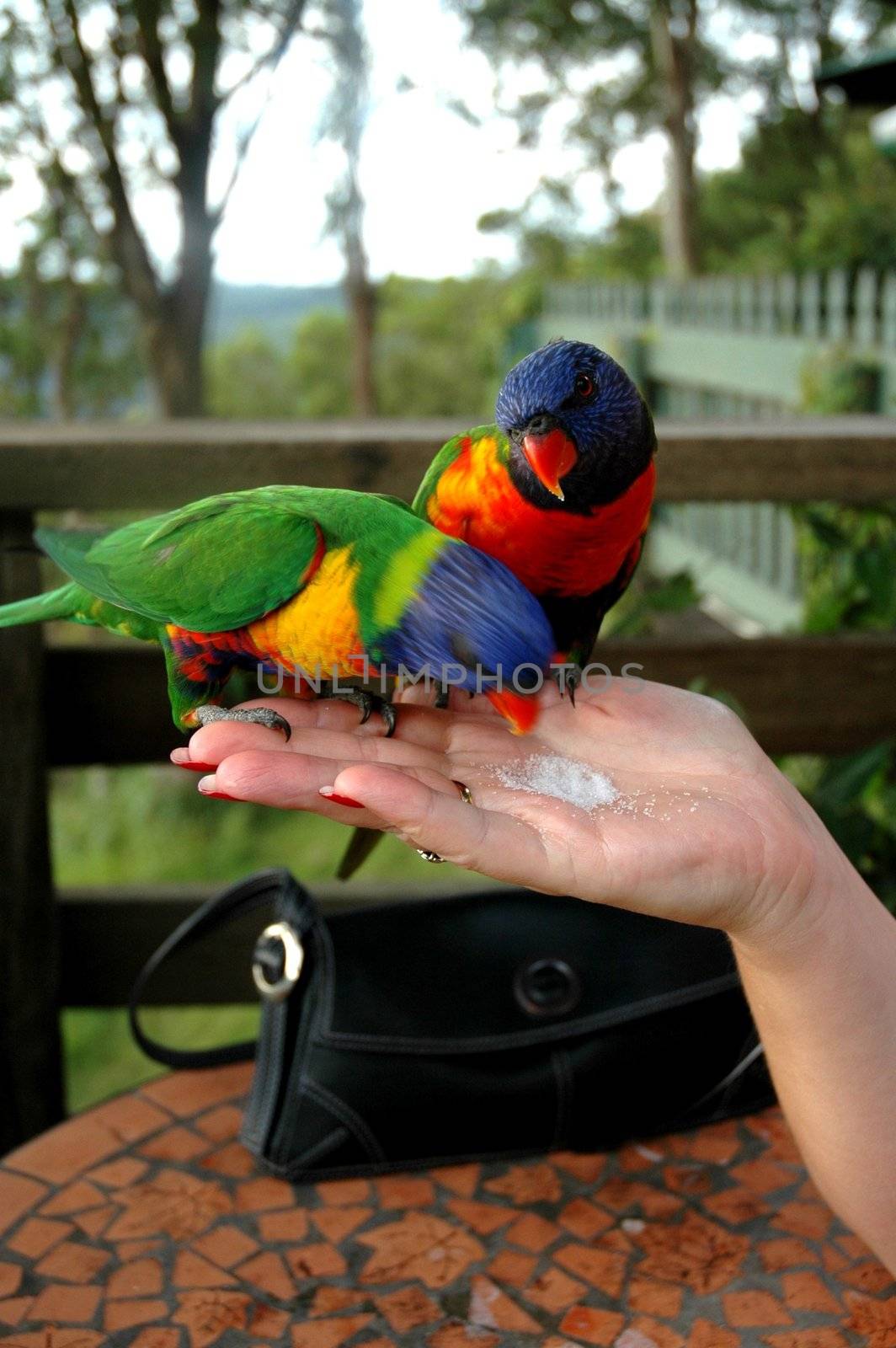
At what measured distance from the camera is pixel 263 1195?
3.30ft

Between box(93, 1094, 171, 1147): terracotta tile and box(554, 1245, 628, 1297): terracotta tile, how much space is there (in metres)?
0.43

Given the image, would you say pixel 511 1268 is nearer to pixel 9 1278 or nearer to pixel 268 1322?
pixel 268 1322

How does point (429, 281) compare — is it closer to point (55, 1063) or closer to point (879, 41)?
point (879, 41)

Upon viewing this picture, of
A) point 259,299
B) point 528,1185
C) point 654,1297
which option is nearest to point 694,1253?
point 654,1297

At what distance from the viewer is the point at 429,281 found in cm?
892

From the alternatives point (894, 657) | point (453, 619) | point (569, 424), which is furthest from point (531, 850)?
point (894, 657)

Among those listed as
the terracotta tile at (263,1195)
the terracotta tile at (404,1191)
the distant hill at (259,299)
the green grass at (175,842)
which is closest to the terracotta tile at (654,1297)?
the terracotta tile at (404,1191)

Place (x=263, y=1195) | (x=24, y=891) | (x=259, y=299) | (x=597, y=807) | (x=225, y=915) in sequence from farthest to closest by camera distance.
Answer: (x=259, y=299) < (x=24, y=891) < (x=225, y=915) < (x=263, y=1195) < (x=597, y=807)

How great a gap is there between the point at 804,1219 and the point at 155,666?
3.40ft

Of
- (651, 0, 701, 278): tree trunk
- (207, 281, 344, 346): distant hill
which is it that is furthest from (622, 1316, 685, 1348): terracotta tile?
(651, 0, 701, 278): tree trunk

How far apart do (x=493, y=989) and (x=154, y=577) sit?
1.64 ft

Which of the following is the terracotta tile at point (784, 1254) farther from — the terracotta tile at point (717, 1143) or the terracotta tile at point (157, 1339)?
the terracotta tile at point (157, 1339)

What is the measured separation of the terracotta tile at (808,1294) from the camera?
2.78 feet


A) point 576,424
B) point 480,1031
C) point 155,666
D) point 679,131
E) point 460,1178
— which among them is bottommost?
point 460,1178
